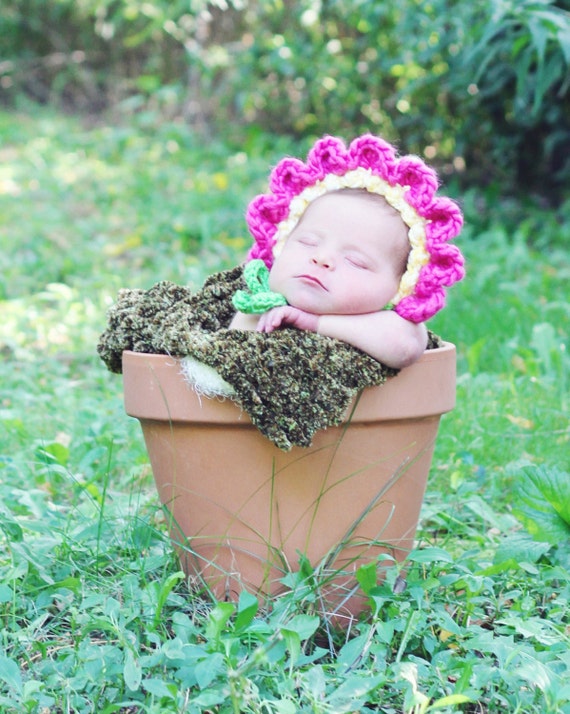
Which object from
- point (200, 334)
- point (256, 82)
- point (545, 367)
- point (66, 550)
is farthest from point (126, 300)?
point (256, 82)

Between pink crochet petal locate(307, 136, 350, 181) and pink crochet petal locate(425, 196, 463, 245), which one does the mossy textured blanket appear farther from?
pink crochet petal locate(307, 136, 350, 181)

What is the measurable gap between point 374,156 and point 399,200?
0.11 metres

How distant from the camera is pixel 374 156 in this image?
175cm

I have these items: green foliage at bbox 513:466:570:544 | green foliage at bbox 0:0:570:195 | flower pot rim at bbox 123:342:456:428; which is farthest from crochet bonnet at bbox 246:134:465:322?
green foliage at bbox 0:0:570:195

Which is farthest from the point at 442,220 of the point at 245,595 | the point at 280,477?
the point at 245,595

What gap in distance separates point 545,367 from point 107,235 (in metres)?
2.85

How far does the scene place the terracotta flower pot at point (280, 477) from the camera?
1.60 m

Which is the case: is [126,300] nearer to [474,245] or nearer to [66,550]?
[66,550]

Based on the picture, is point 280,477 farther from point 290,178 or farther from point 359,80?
point 359,80

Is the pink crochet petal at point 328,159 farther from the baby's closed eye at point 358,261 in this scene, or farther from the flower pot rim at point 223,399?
the flower pot rim at point 223,399

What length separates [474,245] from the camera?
16.3 feet

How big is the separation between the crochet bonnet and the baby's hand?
0.56 feet

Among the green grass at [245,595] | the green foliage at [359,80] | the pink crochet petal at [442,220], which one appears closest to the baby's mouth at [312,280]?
the pink crochet petal at [442,220]

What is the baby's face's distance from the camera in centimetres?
165
